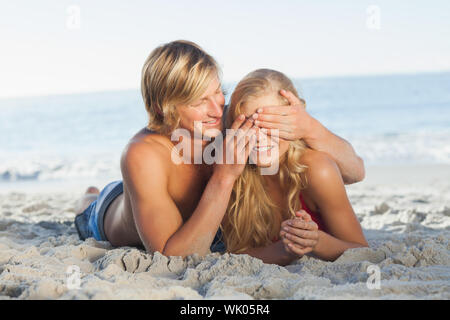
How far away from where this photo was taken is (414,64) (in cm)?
2259

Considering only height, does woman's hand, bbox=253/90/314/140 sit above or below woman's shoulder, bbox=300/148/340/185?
above

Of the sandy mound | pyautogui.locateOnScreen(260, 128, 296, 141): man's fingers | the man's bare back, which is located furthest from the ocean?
the sandy mound

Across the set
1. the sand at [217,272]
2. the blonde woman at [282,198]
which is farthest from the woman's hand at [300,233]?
the sand at [217,272]

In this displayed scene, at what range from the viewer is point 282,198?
2674 millimetres

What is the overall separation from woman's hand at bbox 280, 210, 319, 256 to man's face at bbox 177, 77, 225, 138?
2.10ft

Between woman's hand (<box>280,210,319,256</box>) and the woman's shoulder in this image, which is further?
the woman's shoulder

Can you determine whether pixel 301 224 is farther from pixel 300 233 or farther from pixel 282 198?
pixel 282 198

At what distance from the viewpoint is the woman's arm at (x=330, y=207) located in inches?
93.6

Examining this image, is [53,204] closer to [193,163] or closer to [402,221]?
[193,163]

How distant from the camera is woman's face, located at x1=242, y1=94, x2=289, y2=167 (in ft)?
7.70

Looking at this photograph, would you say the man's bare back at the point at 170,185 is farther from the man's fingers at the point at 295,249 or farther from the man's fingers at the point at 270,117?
the man's fingers at the point at 295,249

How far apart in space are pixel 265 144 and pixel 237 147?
0.67 ft

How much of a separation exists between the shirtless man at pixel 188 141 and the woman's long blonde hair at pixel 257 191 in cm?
11

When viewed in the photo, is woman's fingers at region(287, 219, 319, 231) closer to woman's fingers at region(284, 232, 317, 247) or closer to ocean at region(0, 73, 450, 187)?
woman's fingers at region(284, 232, 317, 247)
